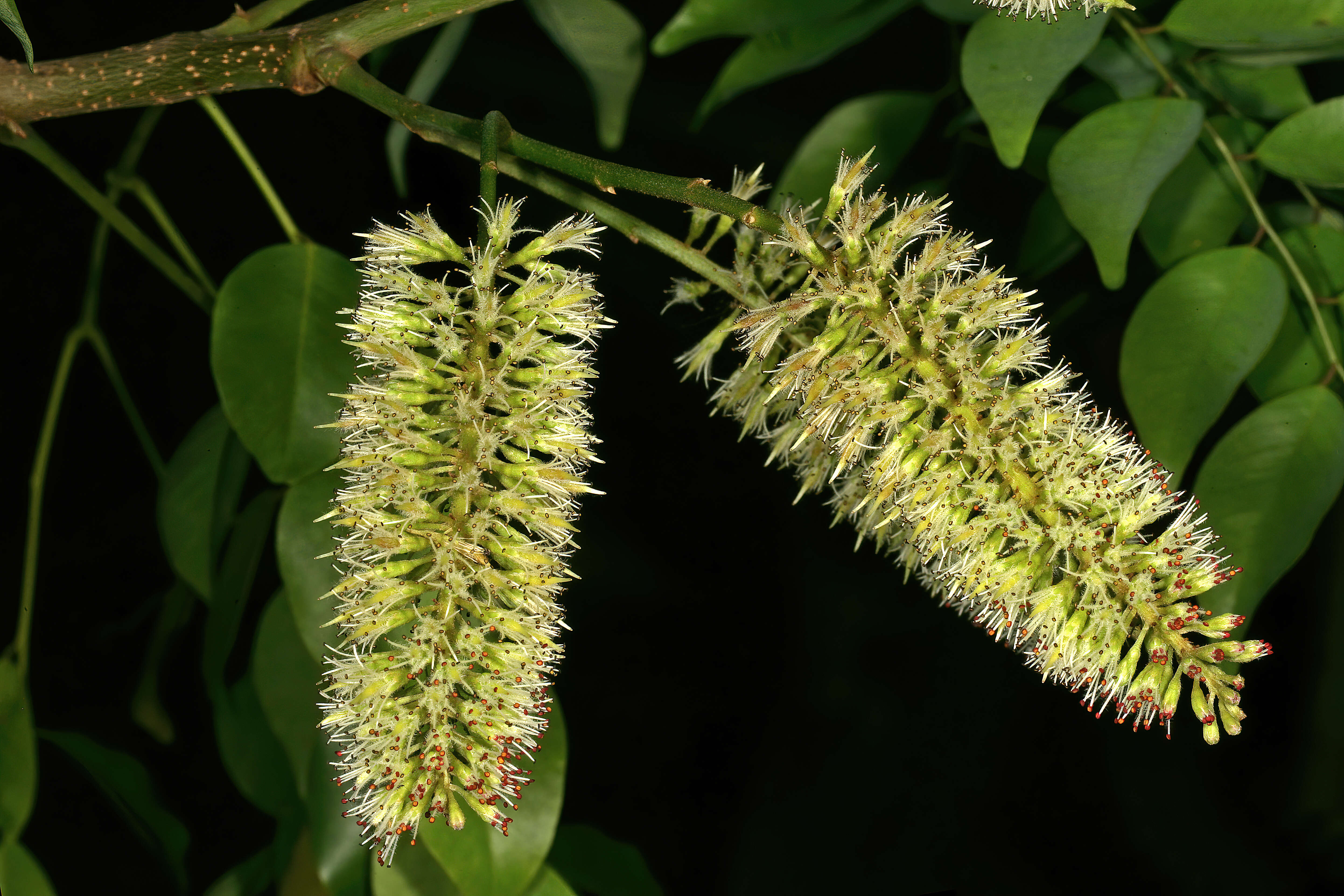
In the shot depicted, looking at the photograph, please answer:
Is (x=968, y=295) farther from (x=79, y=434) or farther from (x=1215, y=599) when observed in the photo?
(x=79, y=434)

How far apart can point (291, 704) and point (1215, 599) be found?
0.64 metres

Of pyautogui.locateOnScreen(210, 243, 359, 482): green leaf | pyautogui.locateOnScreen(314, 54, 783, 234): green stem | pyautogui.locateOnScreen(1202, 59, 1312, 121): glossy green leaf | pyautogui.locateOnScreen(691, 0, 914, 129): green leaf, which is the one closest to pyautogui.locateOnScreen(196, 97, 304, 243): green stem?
pyautogui.locateOnScreen(210, 243, 359, 482): green leaf

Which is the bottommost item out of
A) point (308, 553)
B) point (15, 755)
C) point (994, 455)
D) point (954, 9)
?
point (15, 755)

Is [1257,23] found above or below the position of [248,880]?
above

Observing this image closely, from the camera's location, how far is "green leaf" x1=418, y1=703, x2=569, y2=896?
0.61 metres

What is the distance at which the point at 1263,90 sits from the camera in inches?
28.7

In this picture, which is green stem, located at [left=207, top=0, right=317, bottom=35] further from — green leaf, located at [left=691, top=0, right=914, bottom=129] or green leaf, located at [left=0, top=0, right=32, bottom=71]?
green leaf, located at [left=691, top=0, right=914, bottom=129]

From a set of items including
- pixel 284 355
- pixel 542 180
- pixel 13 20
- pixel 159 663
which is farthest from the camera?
pixel 159 663

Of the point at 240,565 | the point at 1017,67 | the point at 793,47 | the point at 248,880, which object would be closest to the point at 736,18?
the point at 793,47

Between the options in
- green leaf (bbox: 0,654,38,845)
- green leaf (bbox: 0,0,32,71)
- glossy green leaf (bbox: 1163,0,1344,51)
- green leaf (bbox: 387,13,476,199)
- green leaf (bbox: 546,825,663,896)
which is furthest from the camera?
green leaf (bbox: 387,13,476,199)

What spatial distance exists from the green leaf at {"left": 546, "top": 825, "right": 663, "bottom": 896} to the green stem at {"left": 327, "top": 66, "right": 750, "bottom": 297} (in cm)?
51

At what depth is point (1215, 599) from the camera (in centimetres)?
62

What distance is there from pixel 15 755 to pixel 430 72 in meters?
0.66

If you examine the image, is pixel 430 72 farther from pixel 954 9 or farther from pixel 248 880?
pixel 248 880
